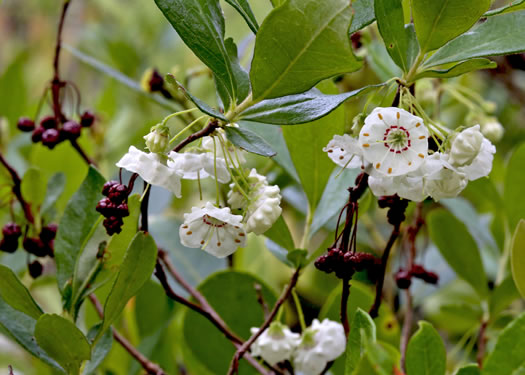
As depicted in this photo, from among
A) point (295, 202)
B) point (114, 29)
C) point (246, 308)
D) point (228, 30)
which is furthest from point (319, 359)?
point (114, 29)

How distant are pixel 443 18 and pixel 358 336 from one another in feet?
1.06

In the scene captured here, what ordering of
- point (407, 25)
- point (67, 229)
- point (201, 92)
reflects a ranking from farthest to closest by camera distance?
point (201, 92) < point (67, 229) < point (407, 25)

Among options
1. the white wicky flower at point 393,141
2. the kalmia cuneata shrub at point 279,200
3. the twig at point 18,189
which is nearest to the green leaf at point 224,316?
the kalmia cuneata shrub at point 279,200

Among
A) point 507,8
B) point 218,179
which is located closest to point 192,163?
point 218,179

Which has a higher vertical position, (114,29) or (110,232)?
(114,29)

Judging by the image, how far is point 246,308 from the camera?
95 cm

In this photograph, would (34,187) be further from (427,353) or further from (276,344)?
(427,353)

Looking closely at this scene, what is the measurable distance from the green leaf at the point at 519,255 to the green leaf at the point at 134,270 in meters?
0.44

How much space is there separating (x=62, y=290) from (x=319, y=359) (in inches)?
12.8

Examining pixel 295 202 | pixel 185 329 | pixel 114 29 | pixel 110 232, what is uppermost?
pixel 114 29

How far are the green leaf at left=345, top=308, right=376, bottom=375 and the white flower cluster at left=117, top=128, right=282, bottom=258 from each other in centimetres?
14

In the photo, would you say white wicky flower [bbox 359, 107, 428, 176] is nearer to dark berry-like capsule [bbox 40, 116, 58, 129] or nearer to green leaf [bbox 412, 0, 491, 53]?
green leaf [bbox 412, 0, 491, 53]

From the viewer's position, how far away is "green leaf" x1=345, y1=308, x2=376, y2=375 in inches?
21.5

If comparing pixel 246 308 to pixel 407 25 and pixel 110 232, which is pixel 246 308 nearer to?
pixel 110 232
